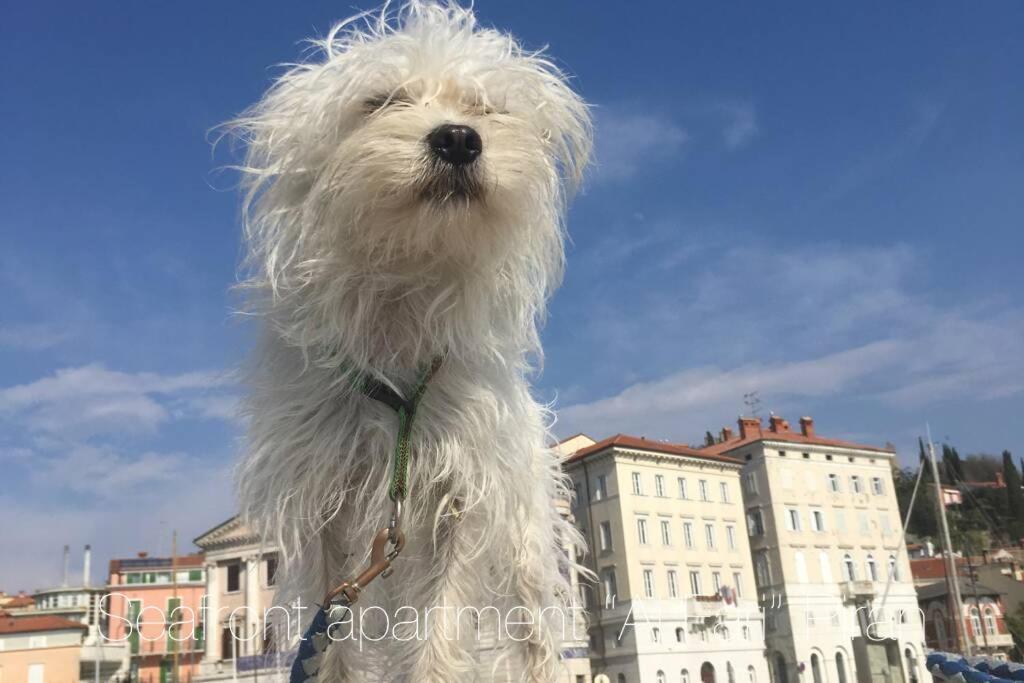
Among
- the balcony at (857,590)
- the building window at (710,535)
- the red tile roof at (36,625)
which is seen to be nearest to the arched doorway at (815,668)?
the balcony at (857,590)

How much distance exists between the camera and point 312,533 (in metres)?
2.93

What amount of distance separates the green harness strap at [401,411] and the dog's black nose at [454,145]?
593 millimetres

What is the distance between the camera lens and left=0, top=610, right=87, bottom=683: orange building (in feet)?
150

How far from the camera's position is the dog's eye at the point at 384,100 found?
283 centimetres

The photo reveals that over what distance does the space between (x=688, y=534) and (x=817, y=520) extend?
39.0 ft

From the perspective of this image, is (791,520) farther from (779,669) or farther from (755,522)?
(779,669)

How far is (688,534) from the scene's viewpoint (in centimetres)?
5725

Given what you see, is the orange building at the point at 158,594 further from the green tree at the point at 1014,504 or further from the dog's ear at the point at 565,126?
the green tree at the point at 1014,504

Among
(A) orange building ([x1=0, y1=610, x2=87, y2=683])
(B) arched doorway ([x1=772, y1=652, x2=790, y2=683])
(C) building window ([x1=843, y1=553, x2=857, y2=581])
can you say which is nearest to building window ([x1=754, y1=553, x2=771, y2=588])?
(B) arched doorway ([x1=772, y1=652, x2=790, y2=683])

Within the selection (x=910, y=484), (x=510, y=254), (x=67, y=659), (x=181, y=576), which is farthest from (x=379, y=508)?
(x=910, y=484)

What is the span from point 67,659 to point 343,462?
5240 centimetres

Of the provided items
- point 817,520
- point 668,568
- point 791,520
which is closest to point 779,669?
point 791,520

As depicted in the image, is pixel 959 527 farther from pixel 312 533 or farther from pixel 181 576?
pixel 312 533

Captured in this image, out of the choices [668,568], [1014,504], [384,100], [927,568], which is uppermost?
[1014,504]
